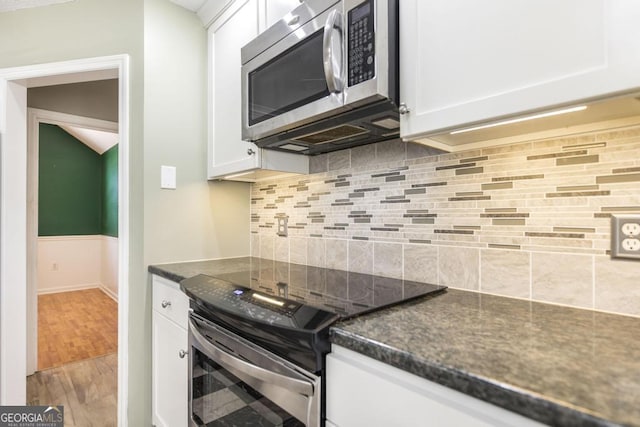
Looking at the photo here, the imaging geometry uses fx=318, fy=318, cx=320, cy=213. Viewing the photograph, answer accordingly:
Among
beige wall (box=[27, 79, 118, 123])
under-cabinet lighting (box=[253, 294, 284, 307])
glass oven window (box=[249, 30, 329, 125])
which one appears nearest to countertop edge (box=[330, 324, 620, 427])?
under-cabinet lighting (box=[253, 294, 284, 307])

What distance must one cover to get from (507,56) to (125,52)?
5.87ft

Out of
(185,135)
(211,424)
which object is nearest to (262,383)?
(211,424)

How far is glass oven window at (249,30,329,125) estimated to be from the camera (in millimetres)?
1047

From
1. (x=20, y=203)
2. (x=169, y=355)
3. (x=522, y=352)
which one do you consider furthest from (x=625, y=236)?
(x=20, y=203)

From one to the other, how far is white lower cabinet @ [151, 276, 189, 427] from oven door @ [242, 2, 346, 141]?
2.68ft

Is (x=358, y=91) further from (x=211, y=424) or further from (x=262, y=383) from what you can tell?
(x=211, y=424)

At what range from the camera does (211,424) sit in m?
1.10

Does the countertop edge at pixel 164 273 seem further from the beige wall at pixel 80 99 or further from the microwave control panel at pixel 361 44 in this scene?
the beige wall at pixel 80 99

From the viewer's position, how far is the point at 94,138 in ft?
16.0

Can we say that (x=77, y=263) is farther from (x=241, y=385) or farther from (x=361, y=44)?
(x=361, y=44)

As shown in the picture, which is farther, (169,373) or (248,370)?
(169,373)

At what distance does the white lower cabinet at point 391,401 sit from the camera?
49 cm

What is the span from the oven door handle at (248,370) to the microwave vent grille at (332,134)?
0.79m

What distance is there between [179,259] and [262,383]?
1086mm
